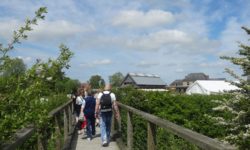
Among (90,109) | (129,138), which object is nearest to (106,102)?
(90,109)

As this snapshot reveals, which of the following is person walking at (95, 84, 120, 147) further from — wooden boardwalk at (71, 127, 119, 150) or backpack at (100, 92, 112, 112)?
wooden boardwalk at (71, 127, 119, 150)

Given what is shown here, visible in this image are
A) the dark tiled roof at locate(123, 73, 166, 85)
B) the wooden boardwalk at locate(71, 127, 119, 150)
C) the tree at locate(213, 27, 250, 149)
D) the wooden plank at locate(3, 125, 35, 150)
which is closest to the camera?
the tree at locate(213, 27, 250, 149)

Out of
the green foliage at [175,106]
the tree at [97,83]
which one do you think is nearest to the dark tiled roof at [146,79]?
the tree at [97,83]

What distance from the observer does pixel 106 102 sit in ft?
37.1

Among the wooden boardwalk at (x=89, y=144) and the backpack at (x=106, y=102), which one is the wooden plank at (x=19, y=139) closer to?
the wooden boardwalk at (x=89, y=144)

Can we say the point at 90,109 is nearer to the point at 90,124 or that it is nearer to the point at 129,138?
the point at 90,124

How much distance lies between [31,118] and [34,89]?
0.23 m

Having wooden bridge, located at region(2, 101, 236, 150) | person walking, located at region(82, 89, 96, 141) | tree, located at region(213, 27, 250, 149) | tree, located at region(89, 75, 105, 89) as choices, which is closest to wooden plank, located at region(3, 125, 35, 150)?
wooden bridge, located at region(2, 101, 236, 150)

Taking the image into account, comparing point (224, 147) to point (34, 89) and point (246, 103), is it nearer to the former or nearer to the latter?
point (246, 103)

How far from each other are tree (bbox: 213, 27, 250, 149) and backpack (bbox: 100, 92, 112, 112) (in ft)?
28.0

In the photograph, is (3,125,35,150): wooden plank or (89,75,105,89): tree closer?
(3,125,35,150): wooden plank

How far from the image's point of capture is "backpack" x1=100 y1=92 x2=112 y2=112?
1131 centimetres

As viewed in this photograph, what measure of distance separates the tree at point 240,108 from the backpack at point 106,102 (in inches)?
336

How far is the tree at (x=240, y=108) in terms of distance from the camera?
252cm
